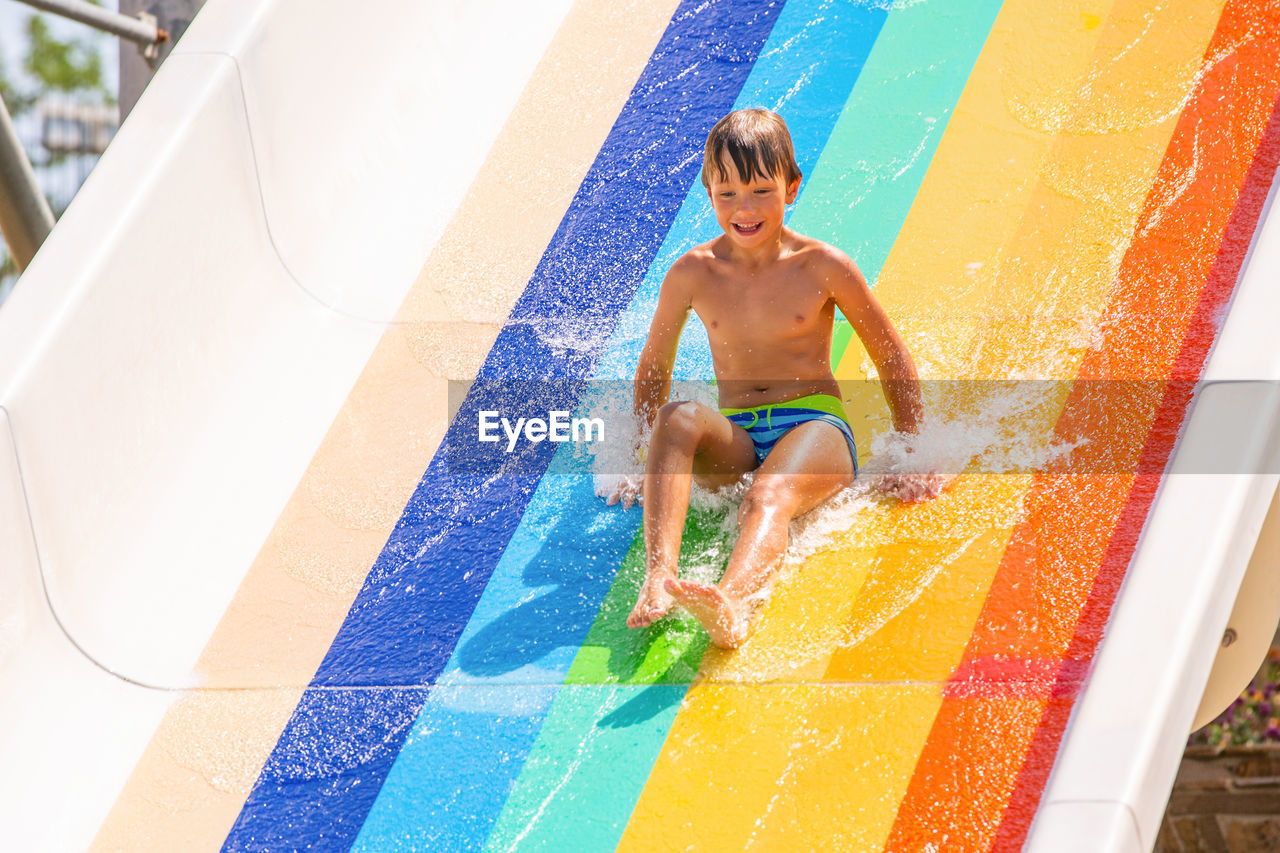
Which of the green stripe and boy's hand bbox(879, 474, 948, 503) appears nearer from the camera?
boy's hand bbox(879, 474, 948, 503)

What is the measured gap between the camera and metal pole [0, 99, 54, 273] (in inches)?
140

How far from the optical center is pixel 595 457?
2.59m

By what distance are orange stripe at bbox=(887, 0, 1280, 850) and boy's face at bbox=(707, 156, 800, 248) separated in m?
0.65

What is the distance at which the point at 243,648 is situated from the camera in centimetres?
226

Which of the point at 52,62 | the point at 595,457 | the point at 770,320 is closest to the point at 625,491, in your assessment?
the point at 595,457

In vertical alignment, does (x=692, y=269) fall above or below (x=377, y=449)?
above

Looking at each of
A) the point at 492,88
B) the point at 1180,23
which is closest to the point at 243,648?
the point at 492,88

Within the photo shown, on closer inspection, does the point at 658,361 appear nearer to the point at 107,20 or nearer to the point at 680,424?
the point at 680,424

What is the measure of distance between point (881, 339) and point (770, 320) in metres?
0.21

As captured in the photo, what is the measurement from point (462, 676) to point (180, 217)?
49.1 inches

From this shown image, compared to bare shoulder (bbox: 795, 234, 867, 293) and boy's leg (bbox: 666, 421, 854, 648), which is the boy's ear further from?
boy's leg (bbox: 666, 421, 854, 648)

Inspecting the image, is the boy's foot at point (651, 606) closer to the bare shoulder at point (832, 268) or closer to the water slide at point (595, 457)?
the water slide at point (595, 457)

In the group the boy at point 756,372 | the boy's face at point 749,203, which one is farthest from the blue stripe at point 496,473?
the boy's face at point 749,203

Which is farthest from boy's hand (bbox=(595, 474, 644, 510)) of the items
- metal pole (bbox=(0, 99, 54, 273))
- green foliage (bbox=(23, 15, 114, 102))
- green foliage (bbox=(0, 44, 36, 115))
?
green foliage (bbox=(23, 15, 114, 102))
